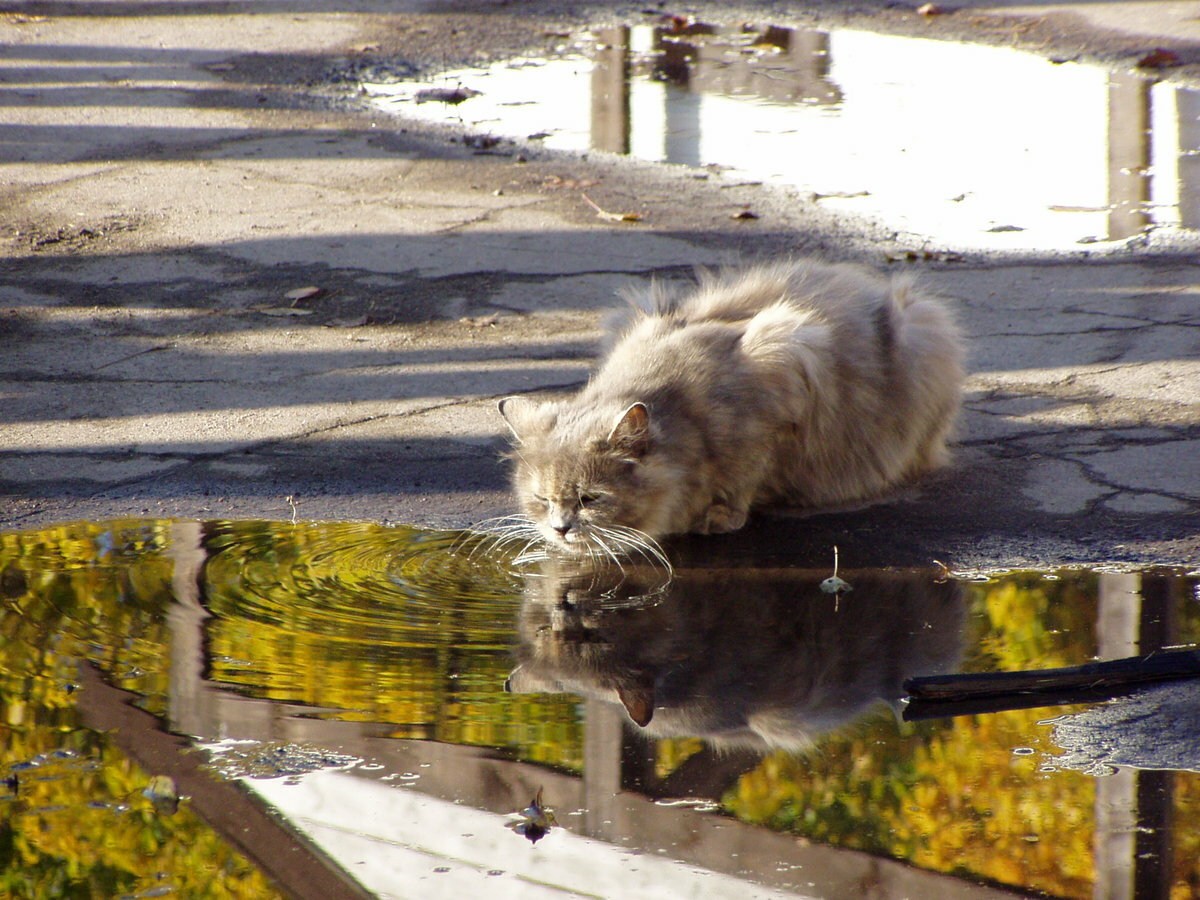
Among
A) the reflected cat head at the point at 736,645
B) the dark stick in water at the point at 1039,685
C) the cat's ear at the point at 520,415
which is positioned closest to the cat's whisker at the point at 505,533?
the reflected cat head at the point at 736,645

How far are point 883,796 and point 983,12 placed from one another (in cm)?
992

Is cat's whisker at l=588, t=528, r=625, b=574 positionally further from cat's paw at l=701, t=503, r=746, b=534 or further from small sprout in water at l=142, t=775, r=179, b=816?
small sprout in water at l=142, t=775, r=179, b=816

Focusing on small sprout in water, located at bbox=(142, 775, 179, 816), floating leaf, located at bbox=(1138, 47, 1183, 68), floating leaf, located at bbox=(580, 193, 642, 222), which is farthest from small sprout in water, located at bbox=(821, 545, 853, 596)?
floating leaf, located at bbox=(1138, 47, 1183, 68)

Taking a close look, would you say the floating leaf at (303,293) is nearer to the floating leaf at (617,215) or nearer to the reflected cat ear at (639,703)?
the floating leaf at (617,215)

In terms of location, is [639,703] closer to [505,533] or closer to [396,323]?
[505,533]

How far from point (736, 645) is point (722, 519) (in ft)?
2.84

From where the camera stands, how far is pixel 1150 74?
32.3 feet

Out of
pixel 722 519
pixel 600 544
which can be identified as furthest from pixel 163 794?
pixel 722 519

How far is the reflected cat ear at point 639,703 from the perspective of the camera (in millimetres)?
3301

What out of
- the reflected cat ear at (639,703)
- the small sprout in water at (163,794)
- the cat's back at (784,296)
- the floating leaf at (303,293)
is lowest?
the small sprout in water at (163,794)

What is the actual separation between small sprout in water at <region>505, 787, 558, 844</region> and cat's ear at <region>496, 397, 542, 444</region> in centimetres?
161

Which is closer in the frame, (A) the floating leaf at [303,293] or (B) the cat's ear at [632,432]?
(B) the cat's ear at [632,432]

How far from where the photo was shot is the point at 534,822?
2857 millimetres

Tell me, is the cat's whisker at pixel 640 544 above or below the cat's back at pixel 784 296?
below
